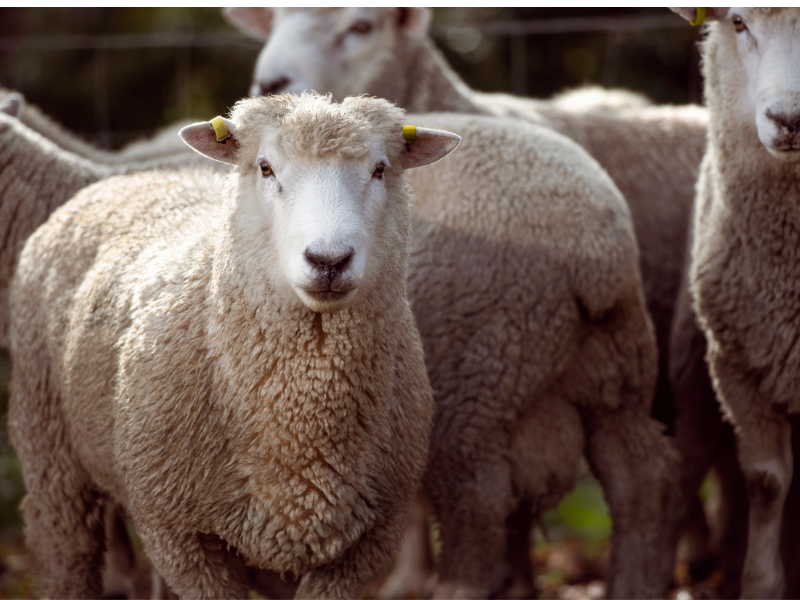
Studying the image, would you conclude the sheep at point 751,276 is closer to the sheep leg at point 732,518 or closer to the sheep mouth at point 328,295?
the sheep leg at point 732,518

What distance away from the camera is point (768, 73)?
3.64 m

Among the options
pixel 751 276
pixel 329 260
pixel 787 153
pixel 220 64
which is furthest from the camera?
pixel 220 64

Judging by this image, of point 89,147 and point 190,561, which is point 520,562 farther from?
point 89,147

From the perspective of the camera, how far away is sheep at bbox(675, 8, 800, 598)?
3.88m

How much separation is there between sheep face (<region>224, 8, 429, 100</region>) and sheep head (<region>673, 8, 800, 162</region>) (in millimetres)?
1958

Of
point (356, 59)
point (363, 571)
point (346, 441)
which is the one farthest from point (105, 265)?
point (356, 59)

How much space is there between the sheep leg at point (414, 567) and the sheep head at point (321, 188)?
274 cm

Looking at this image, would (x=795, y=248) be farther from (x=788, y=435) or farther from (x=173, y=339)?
(x=173, y=339)

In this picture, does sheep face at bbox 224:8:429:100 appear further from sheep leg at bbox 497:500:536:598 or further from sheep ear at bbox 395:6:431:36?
sheep leg at bbox 497:500:536:598

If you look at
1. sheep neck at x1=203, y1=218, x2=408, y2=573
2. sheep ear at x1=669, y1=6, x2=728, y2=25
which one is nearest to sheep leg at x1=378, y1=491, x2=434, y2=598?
sheep neck at x1=203, y1=218, x2=408, y2=573

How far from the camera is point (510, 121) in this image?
4352 millimetres

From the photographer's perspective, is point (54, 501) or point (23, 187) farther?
point (23, 187)

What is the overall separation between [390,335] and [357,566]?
0.73 meters

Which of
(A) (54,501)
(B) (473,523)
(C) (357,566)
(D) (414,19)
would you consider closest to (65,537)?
(A) (54,501)
